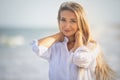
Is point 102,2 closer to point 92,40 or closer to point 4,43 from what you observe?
point 92,40

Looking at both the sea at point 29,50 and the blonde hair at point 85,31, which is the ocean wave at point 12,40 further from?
the blonde hair at point 85,31

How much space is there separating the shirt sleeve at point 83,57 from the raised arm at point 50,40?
14cm

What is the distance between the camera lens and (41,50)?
152cm

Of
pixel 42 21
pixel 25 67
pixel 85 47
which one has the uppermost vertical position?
pixel 42 21

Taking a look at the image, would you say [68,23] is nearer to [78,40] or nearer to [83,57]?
[78,40]

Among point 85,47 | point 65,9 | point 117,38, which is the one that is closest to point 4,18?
point 65,9

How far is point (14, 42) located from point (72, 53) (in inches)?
13.9

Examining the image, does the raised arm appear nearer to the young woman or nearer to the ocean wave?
the young woman

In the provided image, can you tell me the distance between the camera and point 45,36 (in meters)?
1.62

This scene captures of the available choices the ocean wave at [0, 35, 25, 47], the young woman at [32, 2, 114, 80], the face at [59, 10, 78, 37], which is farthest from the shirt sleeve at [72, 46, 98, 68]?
the ocean wave at [0, 35, 25, 47]

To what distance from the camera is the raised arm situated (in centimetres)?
155

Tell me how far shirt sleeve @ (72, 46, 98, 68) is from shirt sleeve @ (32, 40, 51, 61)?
15 centimetres

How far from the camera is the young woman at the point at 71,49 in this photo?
1.53 metres

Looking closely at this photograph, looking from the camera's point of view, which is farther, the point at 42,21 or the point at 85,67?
the point at 42,21
